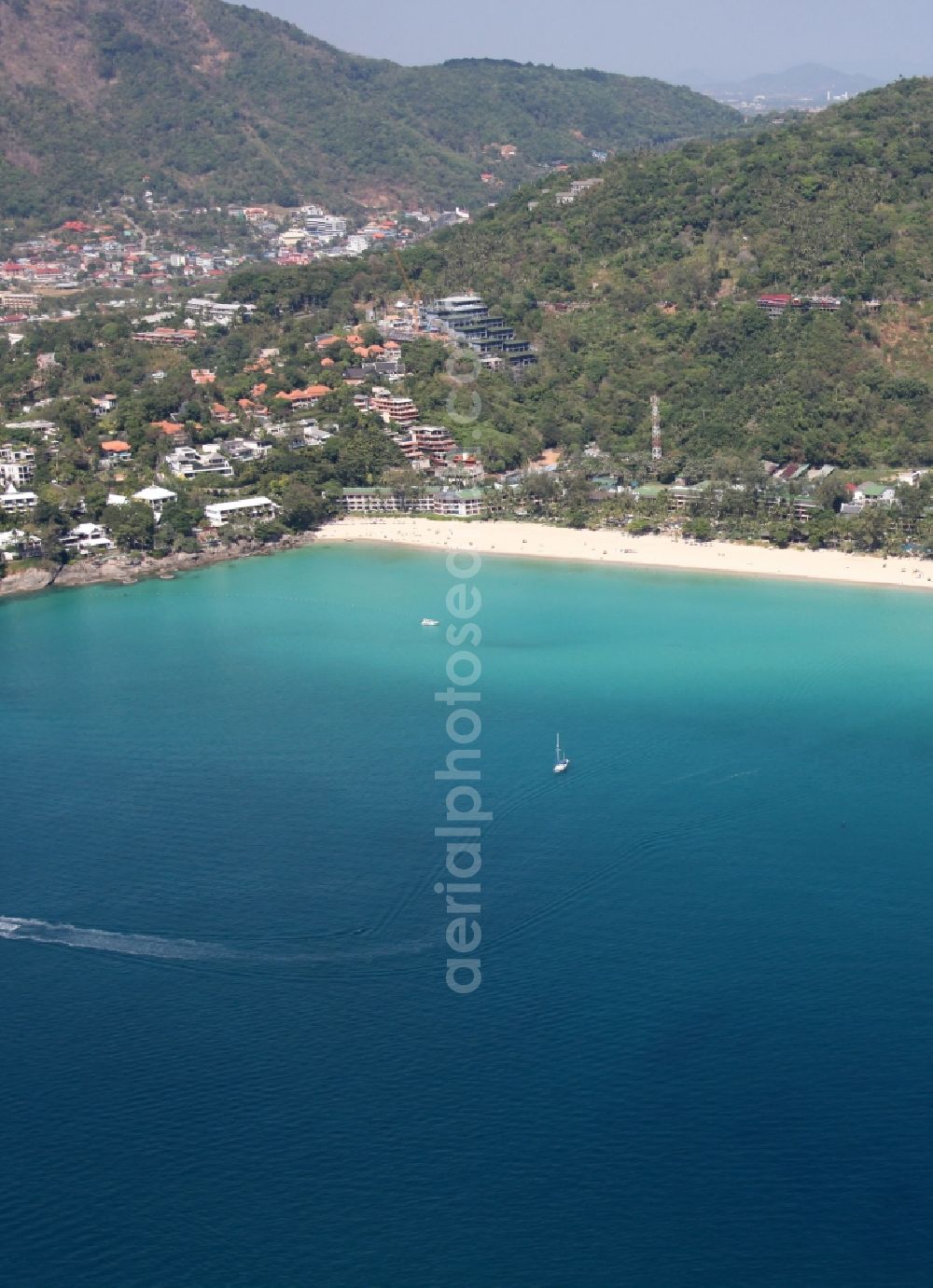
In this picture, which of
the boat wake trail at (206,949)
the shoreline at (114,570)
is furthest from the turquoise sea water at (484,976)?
the shoreline at (114,570)


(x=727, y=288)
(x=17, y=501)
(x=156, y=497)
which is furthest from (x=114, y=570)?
(x=727, y=288)

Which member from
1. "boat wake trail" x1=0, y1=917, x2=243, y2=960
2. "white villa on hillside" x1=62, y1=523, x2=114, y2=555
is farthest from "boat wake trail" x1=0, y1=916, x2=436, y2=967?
"white villa on hillside" x1=62, y1=523, x2=114, y2=555

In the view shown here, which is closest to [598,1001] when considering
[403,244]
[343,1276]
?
[343,1276]

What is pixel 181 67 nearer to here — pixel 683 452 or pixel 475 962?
pixel 683 452

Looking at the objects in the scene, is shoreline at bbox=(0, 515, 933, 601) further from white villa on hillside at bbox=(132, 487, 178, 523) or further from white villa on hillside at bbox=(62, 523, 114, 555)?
white villa on hillside at bbox=(132, 487, 178, 523)

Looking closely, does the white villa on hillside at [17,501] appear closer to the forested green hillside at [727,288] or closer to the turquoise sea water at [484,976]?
the turquoise sea water at [484,976]
